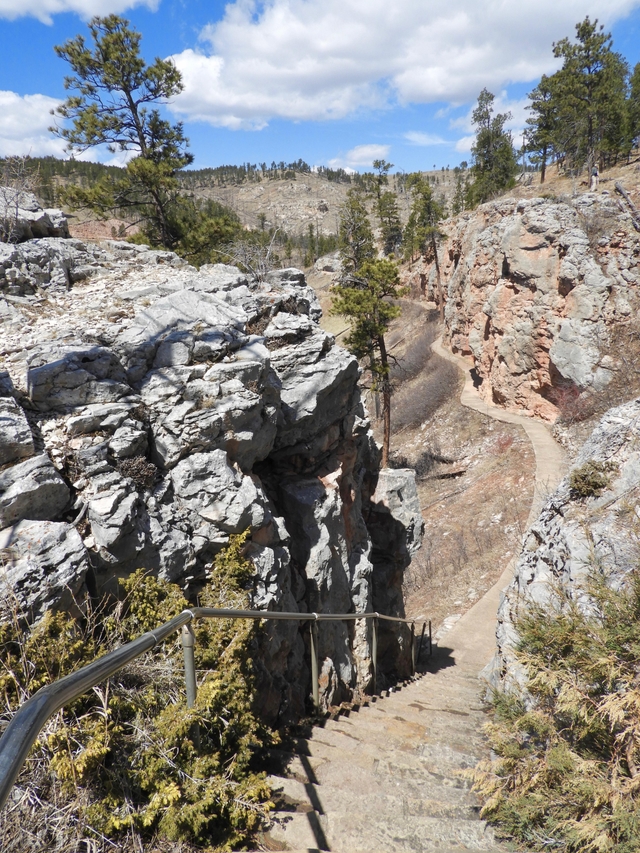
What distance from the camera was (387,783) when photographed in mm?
4516

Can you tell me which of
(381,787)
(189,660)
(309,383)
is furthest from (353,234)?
(189,660)

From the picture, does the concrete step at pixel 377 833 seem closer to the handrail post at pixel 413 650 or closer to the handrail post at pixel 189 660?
the handrail post at pixel 189 660

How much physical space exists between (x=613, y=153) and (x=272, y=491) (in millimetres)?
44611

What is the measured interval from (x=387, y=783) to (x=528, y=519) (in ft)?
52.6

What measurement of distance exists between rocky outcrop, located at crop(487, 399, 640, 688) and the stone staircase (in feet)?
4.00

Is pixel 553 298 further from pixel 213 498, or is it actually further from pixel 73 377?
pixel 73 377

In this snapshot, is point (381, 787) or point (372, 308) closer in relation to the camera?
point (381, 787)

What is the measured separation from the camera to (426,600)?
18.3m

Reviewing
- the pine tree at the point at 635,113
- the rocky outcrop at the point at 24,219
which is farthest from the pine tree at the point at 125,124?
the pine tree at the point at 635,113

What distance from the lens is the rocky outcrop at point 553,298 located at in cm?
2306

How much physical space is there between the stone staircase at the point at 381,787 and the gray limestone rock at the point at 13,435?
3.88 metres

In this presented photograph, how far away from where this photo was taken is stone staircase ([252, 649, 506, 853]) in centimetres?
348

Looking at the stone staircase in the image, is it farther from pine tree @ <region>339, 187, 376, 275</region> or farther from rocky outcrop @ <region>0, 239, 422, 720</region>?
pine tree @ <region>339, 187, 376, 275</region>

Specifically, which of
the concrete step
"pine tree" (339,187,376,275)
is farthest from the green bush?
"pine tree" (339,187,376,275)
